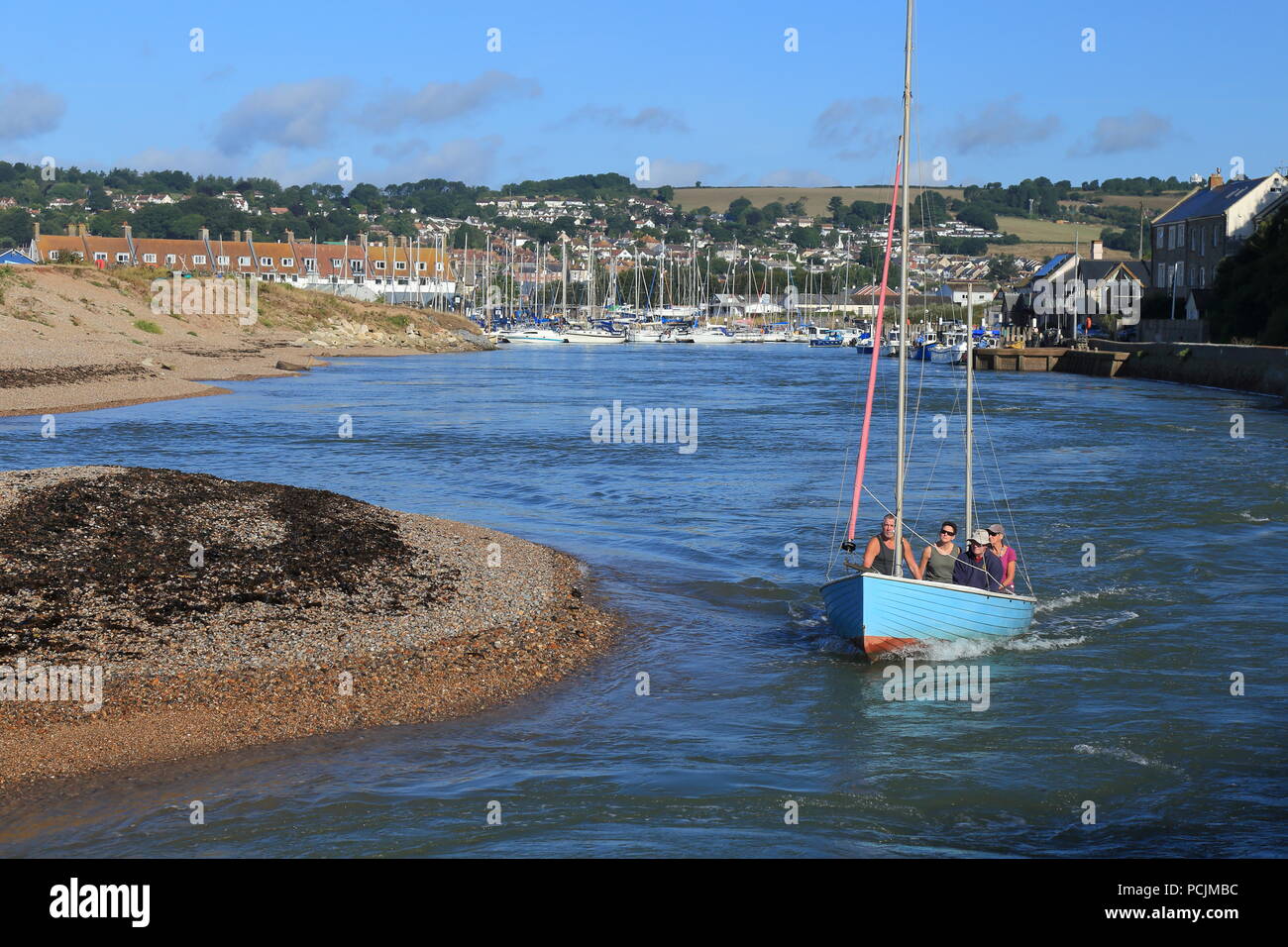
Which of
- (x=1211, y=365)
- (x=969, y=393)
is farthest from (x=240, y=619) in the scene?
(x=1211, y=365)

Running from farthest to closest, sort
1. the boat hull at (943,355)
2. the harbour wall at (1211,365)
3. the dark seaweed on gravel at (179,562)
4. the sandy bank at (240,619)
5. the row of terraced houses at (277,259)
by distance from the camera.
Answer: the row of terraced houses at (277,259) < the boat hull at (943,355) < the harbour wall at (1211,365) < the dark seaweed on gravel at (179,562) < the sandy bank at (240,619)

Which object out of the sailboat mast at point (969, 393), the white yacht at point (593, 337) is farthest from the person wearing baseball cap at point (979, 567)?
the white yacht at point (593, 337)

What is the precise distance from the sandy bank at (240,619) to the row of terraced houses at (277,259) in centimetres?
11910

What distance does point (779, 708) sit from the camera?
15.5m

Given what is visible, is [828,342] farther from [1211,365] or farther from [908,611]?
[908,611]

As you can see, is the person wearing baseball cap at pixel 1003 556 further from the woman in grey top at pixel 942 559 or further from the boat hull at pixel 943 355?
A: the boat hull at pixel 943 355

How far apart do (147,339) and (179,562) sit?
2828 inches

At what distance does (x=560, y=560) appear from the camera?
926 inches

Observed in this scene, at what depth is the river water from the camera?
11.7 m

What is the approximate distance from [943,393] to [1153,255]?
4242 centimetres

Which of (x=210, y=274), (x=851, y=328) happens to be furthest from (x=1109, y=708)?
(x=851, y=328)

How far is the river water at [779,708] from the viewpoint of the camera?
11.7 metres

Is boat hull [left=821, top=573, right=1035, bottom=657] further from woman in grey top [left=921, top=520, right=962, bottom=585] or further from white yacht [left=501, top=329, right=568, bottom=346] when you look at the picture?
white yacht [left=501, top=329, right=568, bottom=346]

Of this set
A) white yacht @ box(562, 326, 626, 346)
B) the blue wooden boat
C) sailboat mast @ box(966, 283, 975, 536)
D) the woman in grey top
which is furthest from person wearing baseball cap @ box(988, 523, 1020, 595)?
the blue wooden boat
